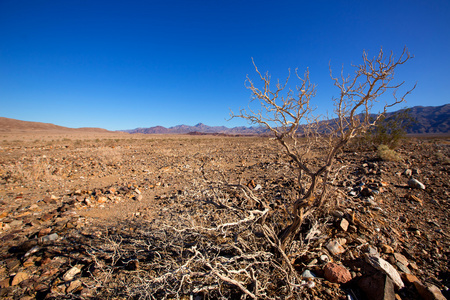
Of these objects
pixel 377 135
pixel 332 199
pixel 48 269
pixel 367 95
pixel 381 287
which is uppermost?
pixel 367 95

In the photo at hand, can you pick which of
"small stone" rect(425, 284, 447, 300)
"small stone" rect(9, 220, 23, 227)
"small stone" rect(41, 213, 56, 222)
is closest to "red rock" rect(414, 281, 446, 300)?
"small stone" rect(425, 284, 447, 300)

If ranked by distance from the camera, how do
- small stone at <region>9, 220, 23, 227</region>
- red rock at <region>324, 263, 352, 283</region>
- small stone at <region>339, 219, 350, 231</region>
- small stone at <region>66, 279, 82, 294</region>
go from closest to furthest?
red rock at <region>324, 263, 352, 283</region>
small stone at <region>66, 279, 82, 294</region>
small stone at <region>339, 219, 350, 231</region>
small stone at <region>9, 220, 23, 227</region>

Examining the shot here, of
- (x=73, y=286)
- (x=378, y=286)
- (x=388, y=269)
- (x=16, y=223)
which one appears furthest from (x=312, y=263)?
(x=16, y=223)

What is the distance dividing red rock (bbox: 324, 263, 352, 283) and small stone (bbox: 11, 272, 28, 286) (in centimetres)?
395

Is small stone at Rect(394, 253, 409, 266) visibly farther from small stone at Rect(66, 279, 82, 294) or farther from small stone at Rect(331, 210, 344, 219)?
small stone at Rect(66, 279, 82, 294)

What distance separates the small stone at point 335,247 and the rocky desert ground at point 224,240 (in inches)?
0.6

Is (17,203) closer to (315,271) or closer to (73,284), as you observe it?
(73,284)

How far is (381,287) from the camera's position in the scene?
1.98 metres

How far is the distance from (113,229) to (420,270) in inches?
193

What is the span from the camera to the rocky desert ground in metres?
2.12

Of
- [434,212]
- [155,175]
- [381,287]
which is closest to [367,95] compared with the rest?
[381,287]

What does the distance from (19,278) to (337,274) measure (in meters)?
4.11

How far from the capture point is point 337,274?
225 cm

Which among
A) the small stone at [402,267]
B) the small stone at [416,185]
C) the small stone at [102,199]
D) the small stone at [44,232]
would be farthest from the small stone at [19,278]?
the small stone at [416,185]
